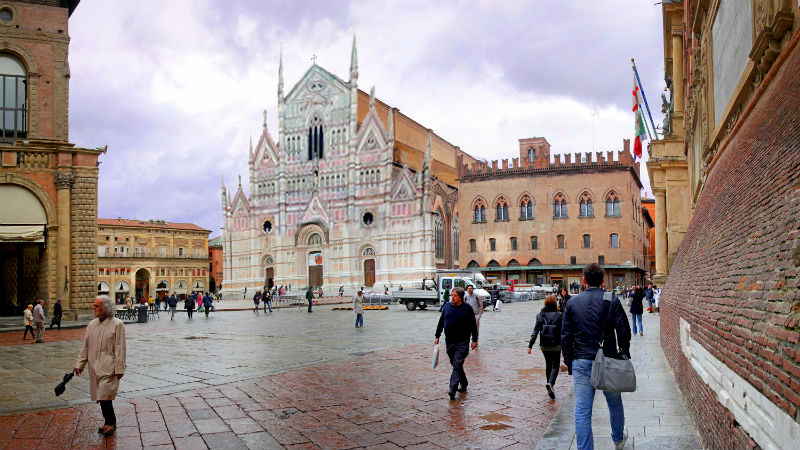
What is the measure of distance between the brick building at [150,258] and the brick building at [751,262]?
214 feet

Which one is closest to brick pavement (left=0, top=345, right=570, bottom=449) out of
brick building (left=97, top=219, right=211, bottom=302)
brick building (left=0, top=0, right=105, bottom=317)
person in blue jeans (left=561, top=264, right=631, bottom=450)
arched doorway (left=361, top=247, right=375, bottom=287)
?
person in blue jeans (left=561, top=264, right=631, bottom=450)

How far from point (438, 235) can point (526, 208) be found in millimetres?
8006

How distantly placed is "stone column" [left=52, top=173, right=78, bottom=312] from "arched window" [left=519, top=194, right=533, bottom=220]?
3689cm

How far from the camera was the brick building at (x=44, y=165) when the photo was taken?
2028 cm

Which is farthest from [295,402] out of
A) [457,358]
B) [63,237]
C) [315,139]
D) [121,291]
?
[121,291]

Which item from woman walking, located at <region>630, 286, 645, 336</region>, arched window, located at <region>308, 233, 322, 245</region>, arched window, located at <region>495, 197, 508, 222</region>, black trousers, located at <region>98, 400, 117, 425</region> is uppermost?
arched window, located at <region>495, 197, 508, 222</region>

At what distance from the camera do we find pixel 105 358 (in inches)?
241

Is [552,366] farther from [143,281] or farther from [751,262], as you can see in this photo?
[143,281]

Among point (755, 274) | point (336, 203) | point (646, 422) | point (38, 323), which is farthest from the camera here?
point (336, 203)

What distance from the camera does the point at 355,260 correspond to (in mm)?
52531

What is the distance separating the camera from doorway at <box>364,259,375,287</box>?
171 feet

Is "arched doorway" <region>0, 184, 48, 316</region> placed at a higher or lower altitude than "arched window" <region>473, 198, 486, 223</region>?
lower

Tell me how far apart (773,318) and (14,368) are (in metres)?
11.3

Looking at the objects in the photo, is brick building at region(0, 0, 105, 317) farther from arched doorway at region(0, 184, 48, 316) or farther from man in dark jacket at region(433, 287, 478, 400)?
man in dark jacket at region(433, 287, 478, 400)
